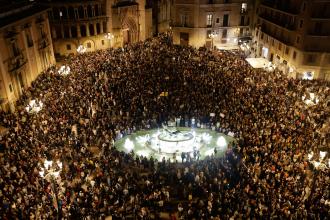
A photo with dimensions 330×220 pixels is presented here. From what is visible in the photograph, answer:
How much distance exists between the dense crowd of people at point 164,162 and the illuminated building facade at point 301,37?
15.6 feet

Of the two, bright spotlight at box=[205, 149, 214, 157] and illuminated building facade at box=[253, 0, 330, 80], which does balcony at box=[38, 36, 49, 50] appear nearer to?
bright spotlight at box=[205, 149, 214, 157]

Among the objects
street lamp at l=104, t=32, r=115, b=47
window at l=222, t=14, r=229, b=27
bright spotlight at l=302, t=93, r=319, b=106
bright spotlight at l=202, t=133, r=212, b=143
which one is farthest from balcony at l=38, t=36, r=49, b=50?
bright spotlight at l=302, t=93, r=319, b=106

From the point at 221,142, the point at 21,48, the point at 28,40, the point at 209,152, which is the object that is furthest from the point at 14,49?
the point at 221,142

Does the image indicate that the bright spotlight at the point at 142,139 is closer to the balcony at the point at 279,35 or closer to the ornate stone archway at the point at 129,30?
the balcony at the point at 279,35

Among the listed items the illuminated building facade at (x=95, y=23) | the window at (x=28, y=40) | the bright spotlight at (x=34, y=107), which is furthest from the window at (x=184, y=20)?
the bright spotlight at (x=34, y=107)

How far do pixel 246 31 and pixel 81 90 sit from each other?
104 ft

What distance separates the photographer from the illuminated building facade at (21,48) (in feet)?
93.7

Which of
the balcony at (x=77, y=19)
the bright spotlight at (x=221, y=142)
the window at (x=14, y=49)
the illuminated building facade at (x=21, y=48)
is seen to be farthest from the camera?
the balcony at (x=77, y=19)

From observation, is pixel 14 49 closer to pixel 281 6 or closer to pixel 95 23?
pixel 95 23

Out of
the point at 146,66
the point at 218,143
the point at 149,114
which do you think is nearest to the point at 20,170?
the point at 149,114

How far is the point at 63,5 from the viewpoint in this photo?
45.5 meters

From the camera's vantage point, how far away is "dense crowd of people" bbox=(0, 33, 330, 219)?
16.1 m

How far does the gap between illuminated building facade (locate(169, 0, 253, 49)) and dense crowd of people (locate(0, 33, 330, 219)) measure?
1660cm

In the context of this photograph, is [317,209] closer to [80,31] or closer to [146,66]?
[146,66]
